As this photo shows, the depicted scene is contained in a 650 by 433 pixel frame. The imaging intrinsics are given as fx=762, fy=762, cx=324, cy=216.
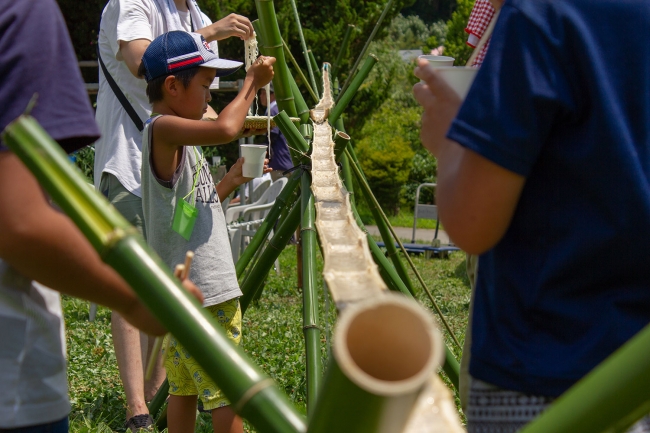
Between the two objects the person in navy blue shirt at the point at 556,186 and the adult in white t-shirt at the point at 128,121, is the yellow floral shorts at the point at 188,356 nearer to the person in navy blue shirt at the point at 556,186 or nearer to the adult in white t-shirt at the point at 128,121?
the adult in white t-shirt at the point at 128,121

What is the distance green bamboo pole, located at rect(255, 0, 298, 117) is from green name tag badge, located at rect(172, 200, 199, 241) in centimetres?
81

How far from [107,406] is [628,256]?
2.74 meters

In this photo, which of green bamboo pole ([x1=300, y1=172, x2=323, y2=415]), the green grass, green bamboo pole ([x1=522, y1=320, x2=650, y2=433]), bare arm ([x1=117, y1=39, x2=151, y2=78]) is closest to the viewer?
green bamboo pole ([x1=522, y1=320, x2=650, y2=433])

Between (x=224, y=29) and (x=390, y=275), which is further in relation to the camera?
(x=390, y=275)

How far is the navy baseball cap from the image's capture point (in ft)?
8.45

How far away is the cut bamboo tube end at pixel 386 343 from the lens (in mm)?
615

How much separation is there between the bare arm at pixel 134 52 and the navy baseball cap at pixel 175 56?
0.16 metres

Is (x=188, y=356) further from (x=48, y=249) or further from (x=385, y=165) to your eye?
(x=385, y=165)

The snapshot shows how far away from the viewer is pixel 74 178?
76 cm

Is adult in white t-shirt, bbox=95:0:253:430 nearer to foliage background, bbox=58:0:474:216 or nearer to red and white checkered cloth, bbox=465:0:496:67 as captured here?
red and white checkered cloth, bbox=465:0:496:67

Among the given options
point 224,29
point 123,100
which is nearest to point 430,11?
point 224,29

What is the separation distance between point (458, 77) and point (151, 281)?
683mm

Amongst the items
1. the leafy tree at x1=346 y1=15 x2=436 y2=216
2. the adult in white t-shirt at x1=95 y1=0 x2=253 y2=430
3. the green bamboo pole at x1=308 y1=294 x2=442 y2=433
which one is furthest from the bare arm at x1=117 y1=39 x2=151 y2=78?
the leafy tree at x1=346 y1=15 x2=436 y2=216

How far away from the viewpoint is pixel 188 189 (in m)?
2.54
